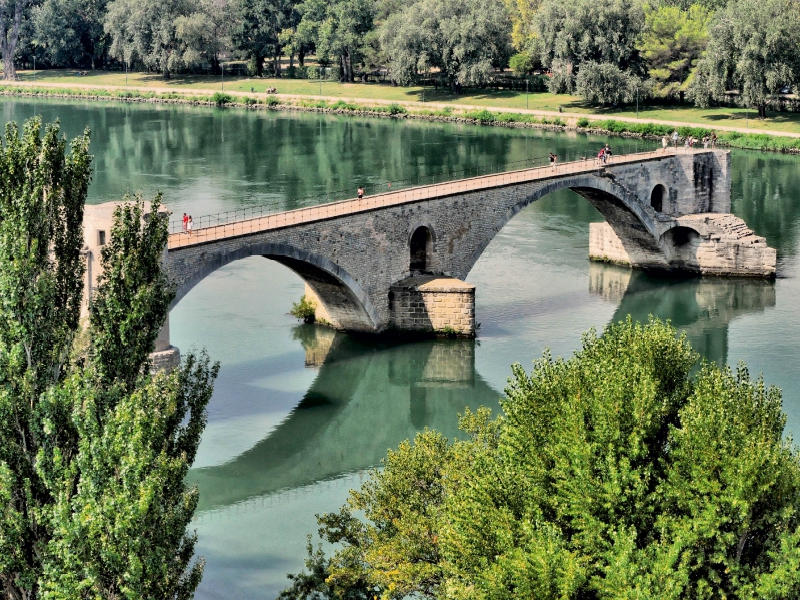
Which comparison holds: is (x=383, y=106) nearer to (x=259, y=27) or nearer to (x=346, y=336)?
(x=259, y=27)

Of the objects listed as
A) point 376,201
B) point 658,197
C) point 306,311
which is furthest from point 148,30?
point 306,311

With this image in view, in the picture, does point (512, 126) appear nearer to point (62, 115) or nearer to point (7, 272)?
point (62, 115)

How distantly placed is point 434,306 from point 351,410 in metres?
6.89

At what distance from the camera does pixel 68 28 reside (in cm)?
13412

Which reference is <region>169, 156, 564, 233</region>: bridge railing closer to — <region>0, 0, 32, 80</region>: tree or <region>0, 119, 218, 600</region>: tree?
<region>0, 119, 218, 600</region>: tree

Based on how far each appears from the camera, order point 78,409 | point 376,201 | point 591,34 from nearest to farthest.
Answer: point 78,409, point 376,201, point 591,34

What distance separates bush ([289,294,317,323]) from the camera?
46.1 m

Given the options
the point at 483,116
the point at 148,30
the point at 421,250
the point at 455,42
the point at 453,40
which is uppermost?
the point at 148,30

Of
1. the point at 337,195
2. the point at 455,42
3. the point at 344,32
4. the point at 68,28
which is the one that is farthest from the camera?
the point at 68,28

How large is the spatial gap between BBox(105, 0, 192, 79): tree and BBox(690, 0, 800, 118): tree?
54.6 m

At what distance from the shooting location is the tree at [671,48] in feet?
328

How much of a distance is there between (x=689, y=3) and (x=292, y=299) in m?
78.4

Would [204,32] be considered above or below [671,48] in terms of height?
above

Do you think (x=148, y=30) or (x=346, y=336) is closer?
(x=346, y=336)
